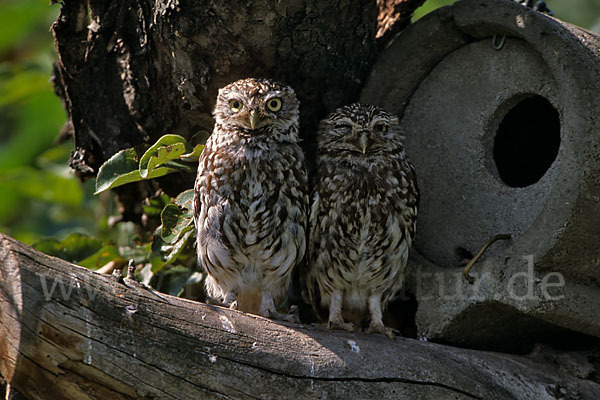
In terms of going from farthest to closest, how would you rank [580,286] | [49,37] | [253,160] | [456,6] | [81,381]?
[49,37] → [456,6] → [253,160] → [580,286] → [81,381]

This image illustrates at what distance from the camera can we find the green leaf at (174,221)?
3.60 metres

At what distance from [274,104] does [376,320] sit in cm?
113

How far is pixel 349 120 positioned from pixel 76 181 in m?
2.30

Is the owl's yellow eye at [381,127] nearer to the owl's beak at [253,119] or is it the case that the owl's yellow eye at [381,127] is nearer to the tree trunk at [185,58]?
the tree trunk at [185,58]

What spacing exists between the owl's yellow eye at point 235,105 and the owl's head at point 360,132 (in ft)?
1.57

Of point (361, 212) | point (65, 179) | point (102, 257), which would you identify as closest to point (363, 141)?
point (361, 212)

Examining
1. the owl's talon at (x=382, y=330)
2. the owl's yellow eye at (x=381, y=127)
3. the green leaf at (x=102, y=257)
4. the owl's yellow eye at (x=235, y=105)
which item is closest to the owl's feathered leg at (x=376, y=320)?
the owl's talon at (x=382, y=330)

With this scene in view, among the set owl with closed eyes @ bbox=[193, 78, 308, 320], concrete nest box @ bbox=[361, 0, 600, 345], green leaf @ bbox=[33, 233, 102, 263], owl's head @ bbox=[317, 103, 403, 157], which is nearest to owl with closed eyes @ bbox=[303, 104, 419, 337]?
owl's head @ bbox=[317, 103, 403, 157]

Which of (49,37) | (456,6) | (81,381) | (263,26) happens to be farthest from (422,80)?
(49,37)

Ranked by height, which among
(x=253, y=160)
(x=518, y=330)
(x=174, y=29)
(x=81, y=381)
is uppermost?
(x=174, y=29)

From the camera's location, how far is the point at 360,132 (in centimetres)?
354

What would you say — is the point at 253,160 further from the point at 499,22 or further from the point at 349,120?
the point at 499,22

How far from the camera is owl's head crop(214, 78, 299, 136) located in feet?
11.2

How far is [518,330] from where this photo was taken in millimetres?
3533
